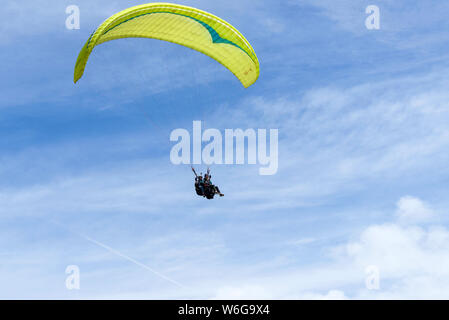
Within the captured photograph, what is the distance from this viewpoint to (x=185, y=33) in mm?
34344

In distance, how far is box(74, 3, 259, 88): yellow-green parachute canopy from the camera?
29.8 metres

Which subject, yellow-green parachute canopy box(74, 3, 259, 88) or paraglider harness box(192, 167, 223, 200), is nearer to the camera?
yellow-green parachute canopy box(74, 3, 259, 88)

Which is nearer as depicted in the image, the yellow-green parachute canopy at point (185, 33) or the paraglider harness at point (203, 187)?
the yellow-green parachute canopy at point (185, 33)

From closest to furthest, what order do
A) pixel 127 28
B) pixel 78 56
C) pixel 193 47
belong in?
pixel 78 56 → pixel 127 28 → pixel 193 47

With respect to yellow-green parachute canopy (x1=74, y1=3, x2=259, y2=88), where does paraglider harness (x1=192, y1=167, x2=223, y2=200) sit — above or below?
below

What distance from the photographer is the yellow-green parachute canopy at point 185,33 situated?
29.8 m

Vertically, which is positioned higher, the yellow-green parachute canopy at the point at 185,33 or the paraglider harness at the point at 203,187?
the yellow-green parachute canopy at the point at 185,33

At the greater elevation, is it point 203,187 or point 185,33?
point 185,33
